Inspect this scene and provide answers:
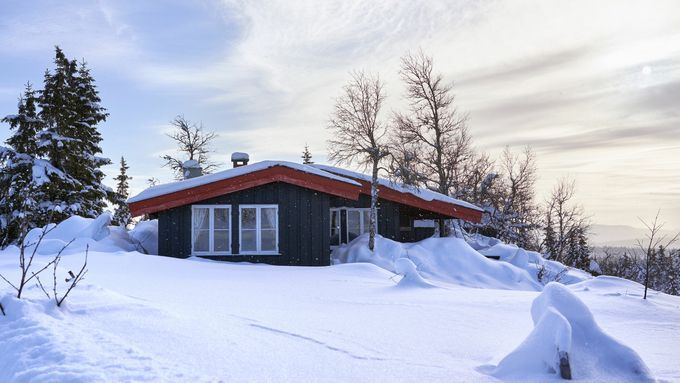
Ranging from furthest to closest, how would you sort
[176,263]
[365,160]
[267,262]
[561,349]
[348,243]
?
[348,243] → [365,160] → [267,262] → [176,263] → [561,349]

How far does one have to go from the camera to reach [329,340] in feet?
13.8

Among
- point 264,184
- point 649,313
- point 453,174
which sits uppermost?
point 453,174

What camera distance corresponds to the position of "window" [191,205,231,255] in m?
15.0

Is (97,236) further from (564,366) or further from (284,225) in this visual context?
(564,366)

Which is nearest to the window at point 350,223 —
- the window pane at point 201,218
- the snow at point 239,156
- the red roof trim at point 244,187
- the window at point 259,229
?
the red roof trim at point 244,187

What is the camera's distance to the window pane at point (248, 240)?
49.9 ft

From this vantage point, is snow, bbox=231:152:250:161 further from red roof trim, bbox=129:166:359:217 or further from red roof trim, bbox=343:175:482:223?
red roof trim, bbox=343:175:482:223

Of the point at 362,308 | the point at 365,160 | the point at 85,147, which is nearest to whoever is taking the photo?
the point at 362,308

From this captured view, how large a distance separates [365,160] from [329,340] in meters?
13.2

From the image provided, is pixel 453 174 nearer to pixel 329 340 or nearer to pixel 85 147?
pixel 85 147

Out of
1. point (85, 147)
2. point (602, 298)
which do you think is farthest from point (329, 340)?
point (85, 147)

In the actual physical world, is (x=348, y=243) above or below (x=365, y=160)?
below

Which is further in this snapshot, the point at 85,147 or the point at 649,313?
the point at 85,147

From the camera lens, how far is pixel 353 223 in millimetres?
19031
